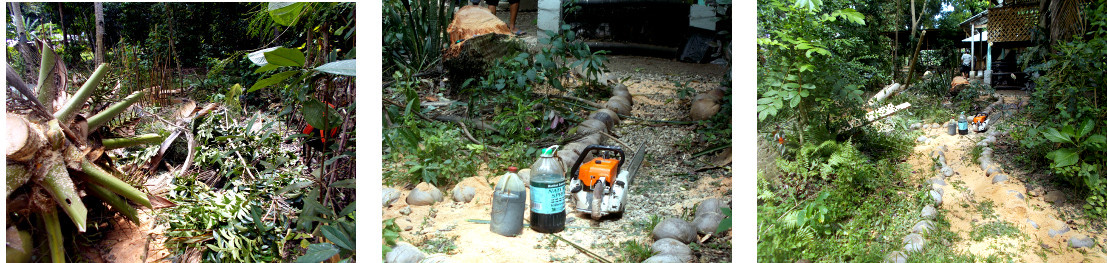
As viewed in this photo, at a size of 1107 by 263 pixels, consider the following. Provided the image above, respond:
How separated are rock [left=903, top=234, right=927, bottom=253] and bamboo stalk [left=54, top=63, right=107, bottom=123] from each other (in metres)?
2.26

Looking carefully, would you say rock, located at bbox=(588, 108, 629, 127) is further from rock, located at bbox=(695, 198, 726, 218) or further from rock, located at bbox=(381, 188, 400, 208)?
rock, located at bbox=(381, 188, 400, 208)

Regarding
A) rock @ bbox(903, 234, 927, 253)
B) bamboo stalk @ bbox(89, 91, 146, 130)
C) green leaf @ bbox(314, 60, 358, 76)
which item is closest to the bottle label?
green leaf @ bbox(314, 60, 358, 76)

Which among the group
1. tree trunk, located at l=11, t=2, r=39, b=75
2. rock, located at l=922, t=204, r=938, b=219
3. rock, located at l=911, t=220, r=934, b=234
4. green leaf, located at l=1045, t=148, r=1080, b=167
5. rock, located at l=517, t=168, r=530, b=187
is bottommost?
rock, located at l=911, t=220, r=934, b=234

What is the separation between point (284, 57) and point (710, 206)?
1381 millimetres

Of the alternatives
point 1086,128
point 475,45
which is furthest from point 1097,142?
point 475,45

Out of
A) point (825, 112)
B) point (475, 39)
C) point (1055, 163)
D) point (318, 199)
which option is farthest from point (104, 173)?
point (1055, 163)

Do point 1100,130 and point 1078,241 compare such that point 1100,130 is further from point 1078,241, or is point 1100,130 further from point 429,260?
point 429,260

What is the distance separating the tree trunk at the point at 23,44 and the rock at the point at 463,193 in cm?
125

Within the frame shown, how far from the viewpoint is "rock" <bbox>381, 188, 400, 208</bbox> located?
2.18 metres

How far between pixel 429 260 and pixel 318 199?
0.38 m

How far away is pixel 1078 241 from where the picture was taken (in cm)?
171

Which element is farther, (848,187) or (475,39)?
(475,39)

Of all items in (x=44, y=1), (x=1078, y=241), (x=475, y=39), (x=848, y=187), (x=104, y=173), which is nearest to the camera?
(x=44, y=1)

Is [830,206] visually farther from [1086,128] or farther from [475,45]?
[475,45]
